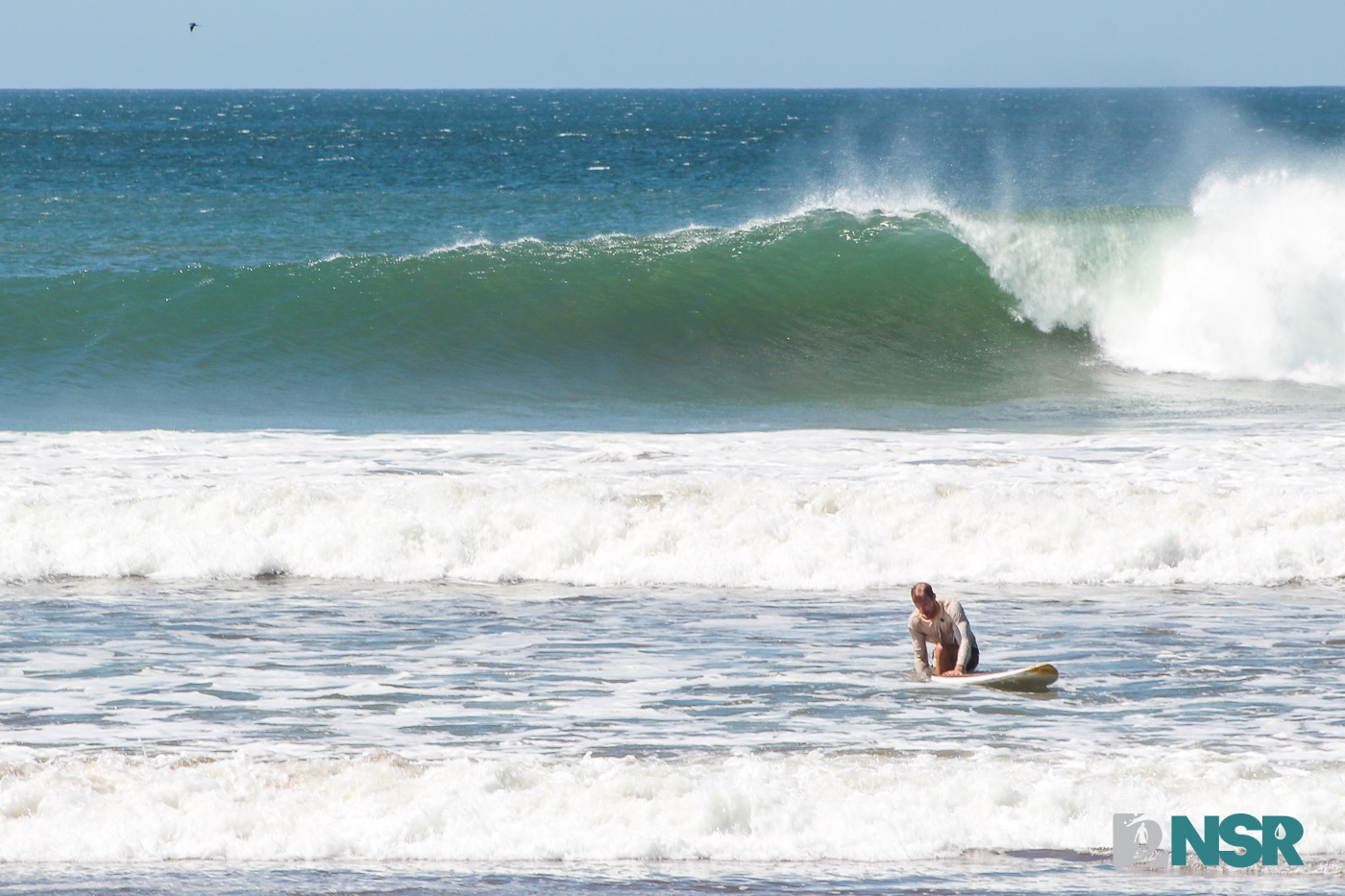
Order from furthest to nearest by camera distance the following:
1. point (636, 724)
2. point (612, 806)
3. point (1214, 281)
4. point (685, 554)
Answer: point (1214, 281), point (685, 554), point (636, 724), point (612, 806)

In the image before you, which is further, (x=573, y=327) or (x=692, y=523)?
(x=573, y=327)

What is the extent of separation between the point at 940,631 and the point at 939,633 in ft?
0.04

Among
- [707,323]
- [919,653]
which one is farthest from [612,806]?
[707,323]

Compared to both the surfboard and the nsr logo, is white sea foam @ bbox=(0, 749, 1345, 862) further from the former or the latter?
the surfboard

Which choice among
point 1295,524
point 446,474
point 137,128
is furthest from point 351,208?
point 137,128

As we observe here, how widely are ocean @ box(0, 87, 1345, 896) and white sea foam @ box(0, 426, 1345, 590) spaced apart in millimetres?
42

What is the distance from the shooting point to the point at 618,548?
1043cm

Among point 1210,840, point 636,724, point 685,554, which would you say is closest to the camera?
point 1210,840

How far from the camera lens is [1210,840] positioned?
5.40m

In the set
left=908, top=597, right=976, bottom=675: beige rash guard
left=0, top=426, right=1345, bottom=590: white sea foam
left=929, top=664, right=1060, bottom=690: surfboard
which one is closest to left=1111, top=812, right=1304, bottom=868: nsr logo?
left=929, top=664, right=1060, bottom=690: surfboard

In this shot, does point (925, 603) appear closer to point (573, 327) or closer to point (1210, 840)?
point (1210, 840)

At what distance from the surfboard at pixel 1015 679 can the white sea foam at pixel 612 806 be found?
117 cm

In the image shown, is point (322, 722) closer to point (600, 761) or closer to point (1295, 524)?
point (600, 761)

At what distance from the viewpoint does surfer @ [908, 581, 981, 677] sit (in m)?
7.61
